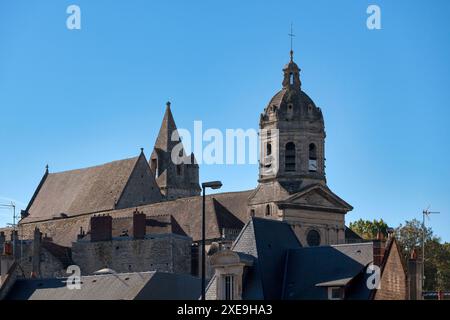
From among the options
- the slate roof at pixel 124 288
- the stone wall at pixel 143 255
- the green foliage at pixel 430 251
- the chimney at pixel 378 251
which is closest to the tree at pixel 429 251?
the green foliage at pixel 430 251

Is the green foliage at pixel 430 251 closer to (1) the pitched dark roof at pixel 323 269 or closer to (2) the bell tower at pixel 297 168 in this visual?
(2) the bell tower at pixel 297 168

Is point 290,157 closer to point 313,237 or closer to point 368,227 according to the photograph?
point 313,237

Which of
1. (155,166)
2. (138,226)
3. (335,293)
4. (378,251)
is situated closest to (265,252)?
(335,293)

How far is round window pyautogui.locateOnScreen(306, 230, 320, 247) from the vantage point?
8525 centimetres

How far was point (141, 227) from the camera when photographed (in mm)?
80250

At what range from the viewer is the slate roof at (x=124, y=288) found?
5159cm

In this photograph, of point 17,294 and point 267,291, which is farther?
point 17,294

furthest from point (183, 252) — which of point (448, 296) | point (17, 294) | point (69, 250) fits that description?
point (17, 294)

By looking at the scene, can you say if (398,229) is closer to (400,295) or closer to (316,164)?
(316,164)

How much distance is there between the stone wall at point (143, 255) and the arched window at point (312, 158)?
11.9m

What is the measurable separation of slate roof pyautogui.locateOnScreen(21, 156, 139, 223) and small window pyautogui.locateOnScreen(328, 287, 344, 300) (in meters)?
61.2

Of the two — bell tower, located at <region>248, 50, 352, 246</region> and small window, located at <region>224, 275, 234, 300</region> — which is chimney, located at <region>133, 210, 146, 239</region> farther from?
small window, located at <region>224, 275, 234, 300</region>

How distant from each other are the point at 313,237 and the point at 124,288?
115 feet
